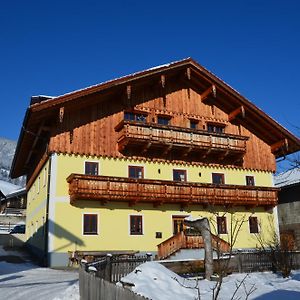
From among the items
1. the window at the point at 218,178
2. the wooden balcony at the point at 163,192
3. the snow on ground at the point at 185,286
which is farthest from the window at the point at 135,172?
the snow on ground at the point at 185,286

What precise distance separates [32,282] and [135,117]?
13885mm

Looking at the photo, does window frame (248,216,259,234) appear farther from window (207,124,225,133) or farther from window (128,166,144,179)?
window (128,166,144,179)

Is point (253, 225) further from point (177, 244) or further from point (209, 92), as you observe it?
point (209, 92)

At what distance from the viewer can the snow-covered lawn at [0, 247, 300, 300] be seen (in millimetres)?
13078

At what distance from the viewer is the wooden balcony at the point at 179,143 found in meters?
25.7

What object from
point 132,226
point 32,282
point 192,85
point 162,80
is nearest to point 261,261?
point 132,226

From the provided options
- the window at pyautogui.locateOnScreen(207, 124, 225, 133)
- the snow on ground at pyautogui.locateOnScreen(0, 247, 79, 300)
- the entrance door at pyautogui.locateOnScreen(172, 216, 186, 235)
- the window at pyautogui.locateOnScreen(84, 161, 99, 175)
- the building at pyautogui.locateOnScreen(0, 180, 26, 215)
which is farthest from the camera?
the building at pyautogui.locateOnScreen(0, 180, 26, 215)

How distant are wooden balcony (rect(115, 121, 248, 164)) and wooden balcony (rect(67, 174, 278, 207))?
239cm

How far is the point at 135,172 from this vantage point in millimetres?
26797

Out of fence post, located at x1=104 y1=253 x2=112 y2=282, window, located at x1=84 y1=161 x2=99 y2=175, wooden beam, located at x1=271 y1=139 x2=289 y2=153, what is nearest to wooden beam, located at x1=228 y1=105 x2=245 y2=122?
wooden beam, located at x1=271 y1=139 x2=289 y2=153

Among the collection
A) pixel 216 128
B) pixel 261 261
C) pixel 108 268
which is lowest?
pixel 261 261

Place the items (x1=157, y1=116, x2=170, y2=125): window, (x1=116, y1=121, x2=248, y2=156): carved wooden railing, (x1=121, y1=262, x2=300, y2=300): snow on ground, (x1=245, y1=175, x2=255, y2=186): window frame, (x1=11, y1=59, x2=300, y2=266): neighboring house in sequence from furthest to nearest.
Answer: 1. (x1=245, y1=175, x2=255, y2=186): window frame
2. (x1=157, y1=116, x2=170, y2=125): window
3. (x1=116, y1=121, x2=248, y2=156): carved wooden railing
4. (x1=11, y1=59, x2=300, y2=266): neighboring house
5. (x1=121, y1=262, x2=300, y2=300): snow on ground

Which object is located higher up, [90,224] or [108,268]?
[90,224]

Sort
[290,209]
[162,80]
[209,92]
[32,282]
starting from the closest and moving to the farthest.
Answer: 1. [32,282]
2. [162,80]
3. [209,92]
4. [290,209]
